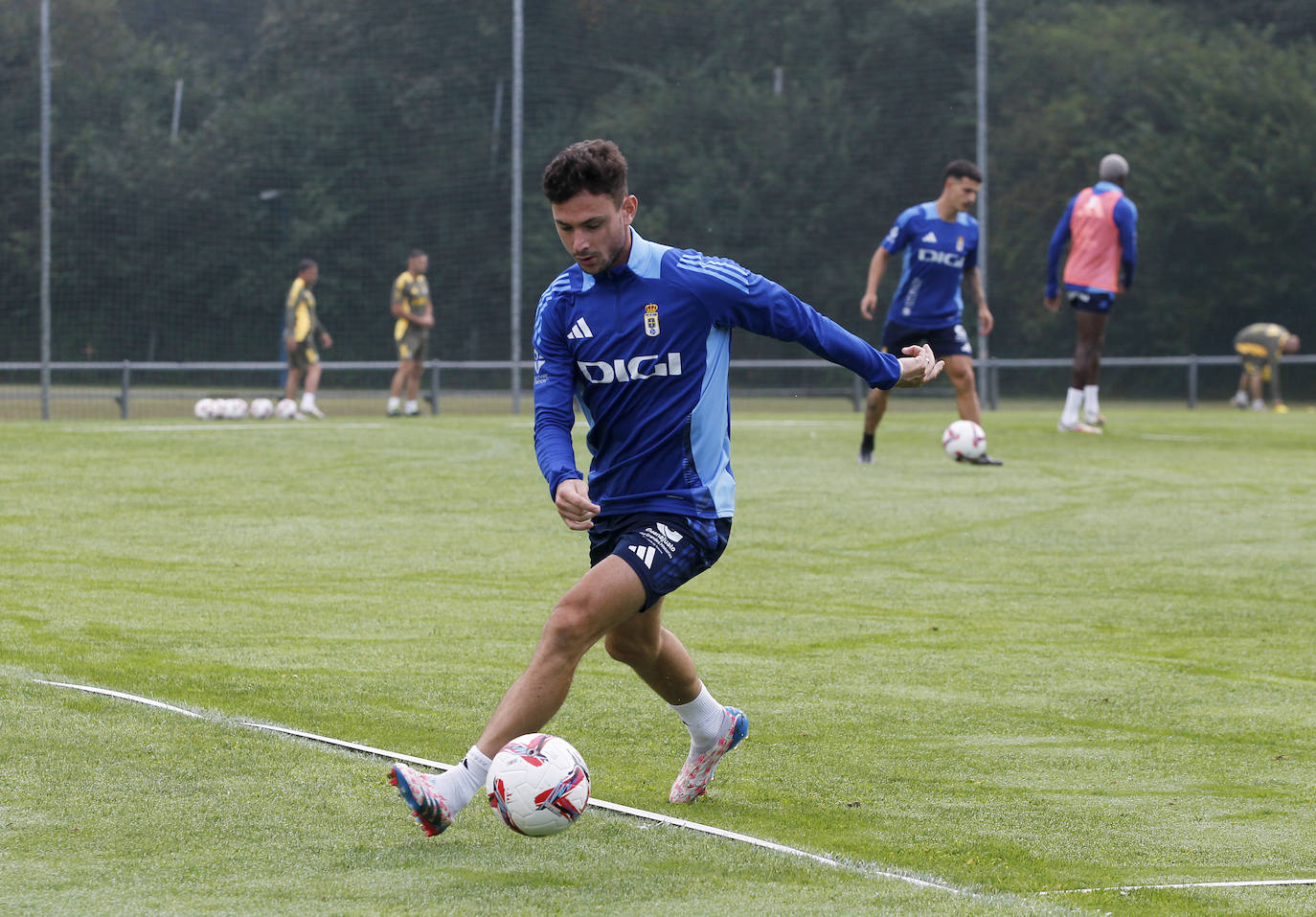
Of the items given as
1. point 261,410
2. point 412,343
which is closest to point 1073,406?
point 412,343

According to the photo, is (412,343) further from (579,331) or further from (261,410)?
(579,331)

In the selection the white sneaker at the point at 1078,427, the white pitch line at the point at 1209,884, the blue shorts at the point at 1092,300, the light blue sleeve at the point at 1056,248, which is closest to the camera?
the white pitch line at the point at 1209,884

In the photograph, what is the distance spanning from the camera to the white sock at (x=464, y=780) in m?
3.89

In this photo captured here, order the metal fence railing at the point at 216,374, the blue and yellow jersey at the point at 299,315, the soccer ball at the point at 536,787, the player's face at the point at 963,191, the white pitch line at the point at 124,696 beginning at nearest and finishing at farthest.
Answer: the soccer ball at the point at 536,787, the white pitch line at the point at 124,696, the player's face at the point at 963,191, the blue and yellow jersey at the point at 299,315, the metal fence railing at the point at 216,374

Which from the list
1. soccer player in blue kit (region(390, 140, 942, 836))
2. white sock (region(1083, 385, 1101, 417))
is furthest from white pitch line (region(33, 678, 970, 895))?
white sock (region(1083, 385, 1101, 417))

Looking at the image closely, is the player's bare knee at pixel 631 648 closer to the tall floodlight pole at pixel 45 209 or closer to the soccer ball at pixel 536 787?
the soccer ball at pixel 536 787

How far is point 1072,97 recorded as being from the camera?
33438 mm

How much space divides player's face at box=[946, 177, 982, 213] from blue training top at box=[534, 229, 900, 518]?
836 centimetres

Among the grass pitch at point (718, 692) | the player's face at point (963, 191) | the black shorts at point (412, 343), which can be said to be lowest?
the grass pitch at point (718, 692)

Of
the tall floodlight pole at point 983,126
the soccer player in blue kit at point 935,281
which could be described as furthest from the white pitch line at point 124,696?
the tall floodlight pole at point 983,126

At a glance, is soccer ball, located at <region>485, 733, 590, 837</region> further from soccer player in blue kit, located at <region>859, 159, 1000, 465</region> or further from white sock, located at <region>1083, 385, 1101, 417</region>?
white sock, located at <region>1083, 385, 1101, 417</region>

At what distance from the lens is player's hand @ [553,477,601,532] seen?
13.1 feet

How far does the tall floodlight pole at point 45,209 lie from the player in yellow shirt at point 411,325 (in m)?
4.14

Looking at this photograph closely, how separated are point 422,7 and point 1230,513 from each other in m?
20.8
